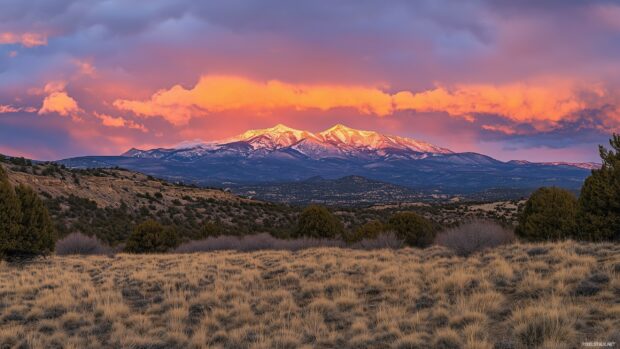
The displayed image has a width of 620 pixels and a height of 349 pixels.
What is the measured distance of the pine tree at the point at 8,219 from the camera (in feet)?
59.9

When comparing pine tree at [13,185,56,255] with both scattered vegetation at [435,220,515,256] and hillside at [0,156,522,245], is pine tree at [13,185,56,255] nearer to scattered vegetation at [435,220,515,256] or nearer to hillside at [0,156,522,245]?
hillside at [0,156,522,245]

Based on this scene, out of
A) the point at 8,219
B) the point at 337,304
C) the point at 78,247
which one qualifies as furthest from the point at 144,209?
the point at 337,304

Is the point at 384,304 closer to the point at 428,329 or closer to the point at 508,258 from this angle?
the point at 428,329

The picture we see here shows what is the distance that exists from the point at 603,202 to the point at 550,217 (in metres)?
3.70

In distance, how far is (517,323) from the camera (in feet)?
26.0

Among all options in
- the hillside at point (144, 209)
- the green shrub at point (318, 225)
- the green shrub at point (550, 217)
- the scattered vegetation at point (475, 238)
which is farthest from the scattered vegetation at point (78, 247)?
the green shrub at point (550, 217)

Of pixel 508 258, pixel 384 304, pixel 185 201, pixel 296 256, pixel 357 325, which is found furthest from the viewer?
pixel 185 201

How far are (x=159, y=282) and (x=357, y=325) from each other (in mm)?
8486

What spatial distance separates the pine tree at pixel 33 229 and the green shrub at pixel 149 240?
6.12 meters

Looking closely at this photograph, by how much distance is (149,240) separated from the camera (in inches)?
1043

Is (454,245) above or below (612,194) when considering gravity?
below

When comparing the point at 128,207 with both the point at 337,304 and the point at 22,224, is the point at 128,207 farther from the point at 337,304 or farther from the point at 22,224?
the point at 337,304

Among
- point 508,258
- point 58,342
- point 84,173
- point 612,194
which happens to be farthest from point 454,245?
point 84,173

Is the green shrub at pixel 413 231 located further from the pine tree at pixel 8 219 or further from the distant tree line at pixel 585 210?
the pine tree at pixel 8 219
